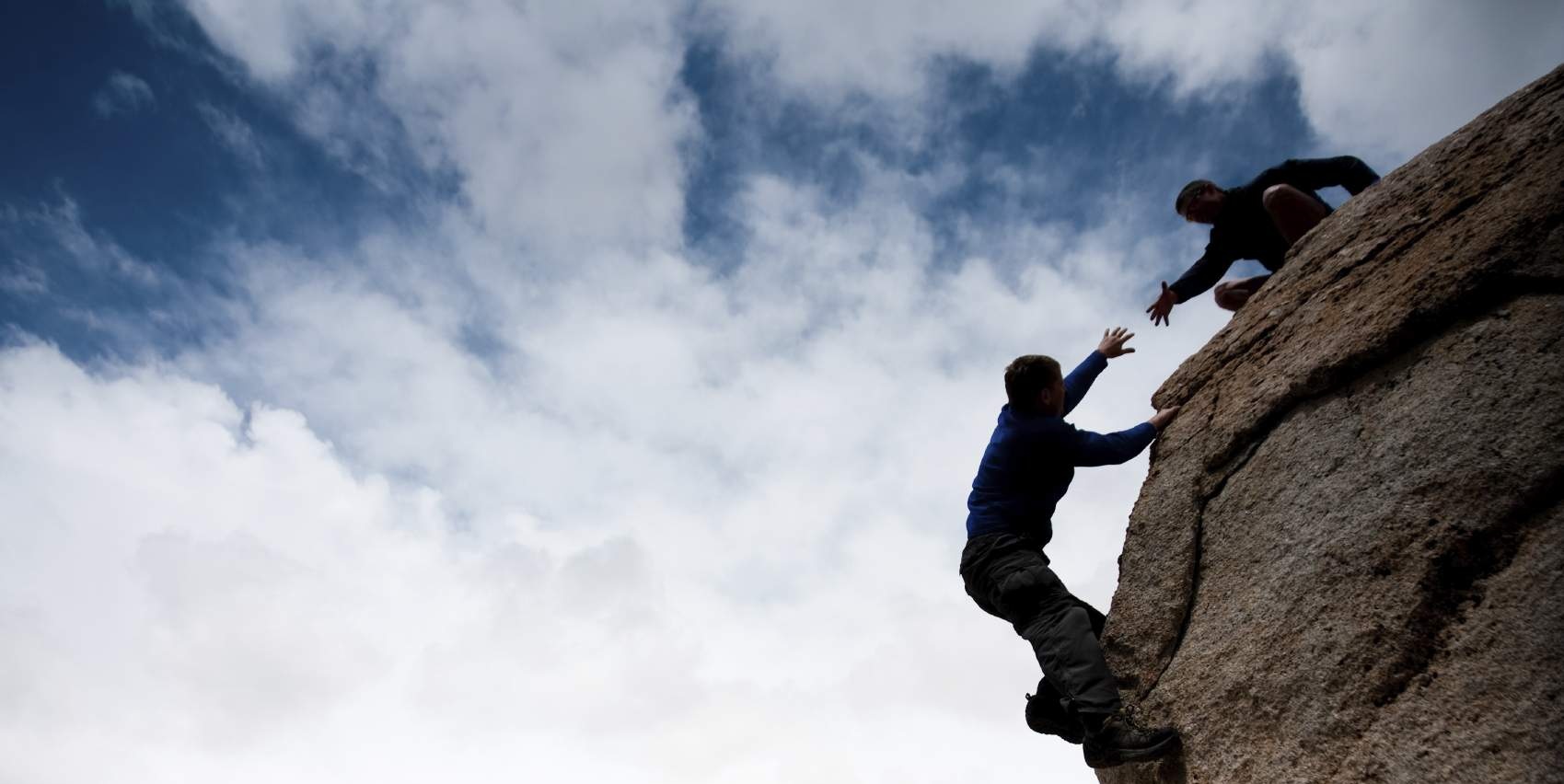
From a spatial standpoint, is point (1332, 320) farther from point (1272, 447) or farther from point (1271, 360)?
point (1272, 447)

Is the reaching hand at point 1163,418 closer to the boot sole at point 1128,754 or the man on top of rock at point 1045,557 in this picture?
the man on top of rock at point 1045,557

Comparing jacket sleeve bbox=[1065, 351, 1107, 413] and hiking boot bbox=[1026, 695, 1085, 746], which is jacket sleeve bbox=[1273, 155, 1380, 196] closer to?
jacket sleeve bbox=[1065, 351, 1107, 413]

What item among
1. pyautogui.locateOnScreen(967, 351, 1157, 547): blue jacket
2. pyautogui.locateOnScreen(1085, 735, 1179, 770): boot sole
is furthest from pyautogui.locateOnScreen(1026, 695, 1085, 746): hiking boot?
pyautogui.locateOnScreen(967, 351, 1157, 547): blue jacket

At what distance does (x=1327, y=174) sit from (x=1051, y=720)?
5048 millimetres

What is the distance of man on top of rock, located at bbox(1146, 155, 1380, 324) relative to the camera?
24.3 ft

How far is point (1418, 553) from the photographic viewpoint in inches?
183

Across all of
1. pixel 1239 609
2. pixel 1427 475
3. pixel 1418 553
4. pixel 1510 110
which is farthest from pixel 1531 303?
pixel 1239 609

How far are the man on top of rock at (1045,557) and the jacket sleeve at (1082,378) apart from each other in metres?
0.02

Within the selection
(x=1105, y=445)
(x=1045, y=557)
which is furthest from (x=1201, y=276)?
(x=1045, y=557)

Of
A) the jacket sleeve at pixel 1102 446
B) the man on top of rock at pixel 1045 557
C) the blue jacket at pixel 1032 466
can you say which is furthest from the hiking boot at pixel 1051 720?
the jacket sleeve at pixel 1102 446

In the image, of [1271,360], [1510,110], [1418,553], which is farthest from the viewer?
[1271,360]

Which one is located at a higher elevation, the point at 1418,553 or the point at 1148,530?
the point at 1148,530

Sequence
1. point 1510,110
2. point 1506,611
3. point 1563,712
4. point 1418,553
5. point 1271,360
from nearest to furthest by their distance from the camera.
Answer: point 1563,712, point 1506,611, point 1418,553, point 1510,110, point 1271,360

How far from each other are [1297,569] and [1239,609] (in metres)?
0.44
